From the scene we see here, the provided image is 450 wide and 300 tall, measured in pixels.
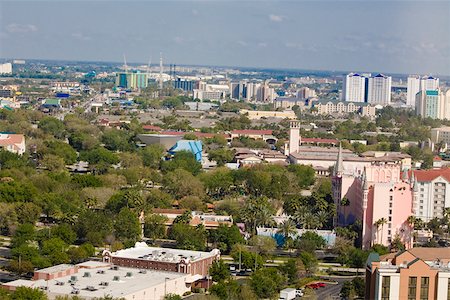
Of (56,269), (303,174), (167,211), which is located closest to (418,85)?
(303,174)

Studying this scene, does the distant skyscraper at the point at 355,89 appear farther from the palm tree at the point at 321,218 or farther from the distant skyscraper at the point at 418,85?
the palm tree at the point at 321,218

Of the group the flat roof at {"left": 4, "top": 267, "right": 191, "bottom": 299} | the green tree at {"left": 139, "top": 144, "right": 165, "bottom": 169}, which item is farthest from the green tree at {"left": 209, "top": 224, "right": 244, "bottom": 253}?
the green tree at {"left": 139, "top": 144, "right": 165, "bottom": 169}

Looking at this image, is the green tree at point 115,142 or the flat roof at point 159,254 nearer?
the flat roof at point 159,254

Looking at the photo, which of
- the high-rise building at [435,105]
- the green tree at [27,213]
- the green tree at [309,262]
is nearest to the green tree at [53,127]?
the green tree at [27,213]

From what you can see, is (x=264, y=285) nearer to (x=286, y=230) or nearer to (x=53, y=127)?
(x=286, y=230)

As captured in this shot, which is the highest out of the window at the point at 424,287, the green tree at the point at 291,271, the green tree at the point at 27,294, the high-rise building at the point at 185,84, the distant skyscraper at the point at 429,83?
the distant skyscraper at the point at 429,83

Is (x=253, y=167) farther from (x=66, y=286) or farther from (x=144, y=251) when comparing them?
(x=66, y=286)
